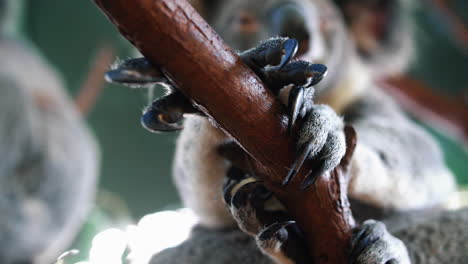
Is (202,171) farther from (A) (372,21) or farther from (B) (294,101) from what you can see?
(A) (372,21)

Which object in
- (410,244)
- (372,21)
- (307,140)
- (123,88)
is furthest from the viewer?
(123,88)

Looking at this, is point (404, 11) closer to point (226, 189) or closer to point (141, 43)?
point (226, 189)

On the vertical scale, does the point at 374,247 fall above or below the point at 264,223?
below

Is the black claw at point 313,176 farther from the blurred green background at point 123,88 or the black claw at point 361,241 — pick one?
the blurred green background at point 123,88

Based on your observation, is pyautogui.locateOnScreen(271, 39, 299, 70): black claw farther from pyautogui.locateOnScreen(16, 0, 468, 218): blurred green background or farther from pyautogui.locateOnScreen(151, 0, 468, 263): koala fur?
pyautogui.locateOnScreen(16, 0, 468, 218): blurred green background

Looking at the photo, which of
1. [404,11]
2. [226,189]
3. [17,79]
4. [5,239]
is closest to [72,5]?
[17,79]

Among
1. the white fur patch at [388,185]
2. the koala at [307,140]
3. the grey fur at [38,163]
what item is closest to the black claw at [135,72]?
the koala at [307,140]

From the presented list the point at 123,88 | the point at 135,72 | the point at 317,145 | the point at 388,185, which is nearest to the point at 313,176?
the point at 317,145
